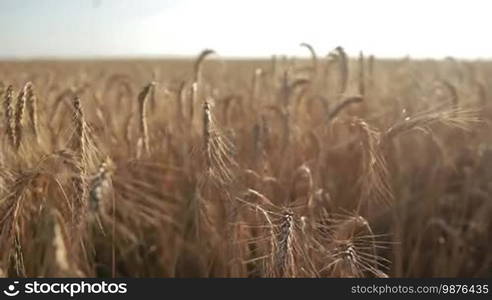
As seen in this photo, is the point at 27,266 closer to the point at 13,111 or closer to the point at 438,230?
the point at 13,111

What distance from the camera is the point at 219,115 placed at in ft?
9.07

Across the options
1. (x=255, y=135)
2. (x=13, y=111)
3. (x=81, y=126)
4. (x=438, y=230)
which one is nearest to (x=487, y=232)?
(x=438, y=230)

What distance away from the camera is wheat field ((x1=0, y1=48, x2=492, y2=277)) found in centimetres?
115

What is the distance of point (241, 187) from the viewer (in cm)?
148

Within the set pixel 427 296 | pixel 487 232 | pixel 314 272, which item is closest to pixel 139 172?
pixel 314 272

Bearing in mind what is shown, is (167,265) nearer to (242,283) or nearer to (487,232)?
(242,283)

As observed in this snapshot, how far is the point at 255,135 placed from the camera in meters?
1.79

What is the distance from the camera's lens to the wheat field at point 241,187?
3.76 ft

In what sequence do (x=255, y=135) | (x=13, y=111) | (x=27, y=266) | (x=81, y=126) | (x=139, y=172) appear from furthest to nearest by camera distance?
1. (x=139, y=172)
2. (x=255, y=135)
3. (x=27, y=266)
4. (x=13, y=111)
5. (x=81, y=126)

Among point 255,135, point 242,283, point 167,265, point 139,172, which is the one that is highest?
point 255,135

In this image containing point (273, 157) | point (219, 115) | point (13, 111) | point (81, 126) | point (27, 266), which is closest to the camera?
point (81, 126)

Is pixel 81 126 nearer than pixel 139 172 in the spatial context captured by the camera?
Yes

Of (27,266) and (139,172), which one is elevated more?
(139,172)

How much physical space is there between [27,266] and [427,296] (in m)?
1.21
